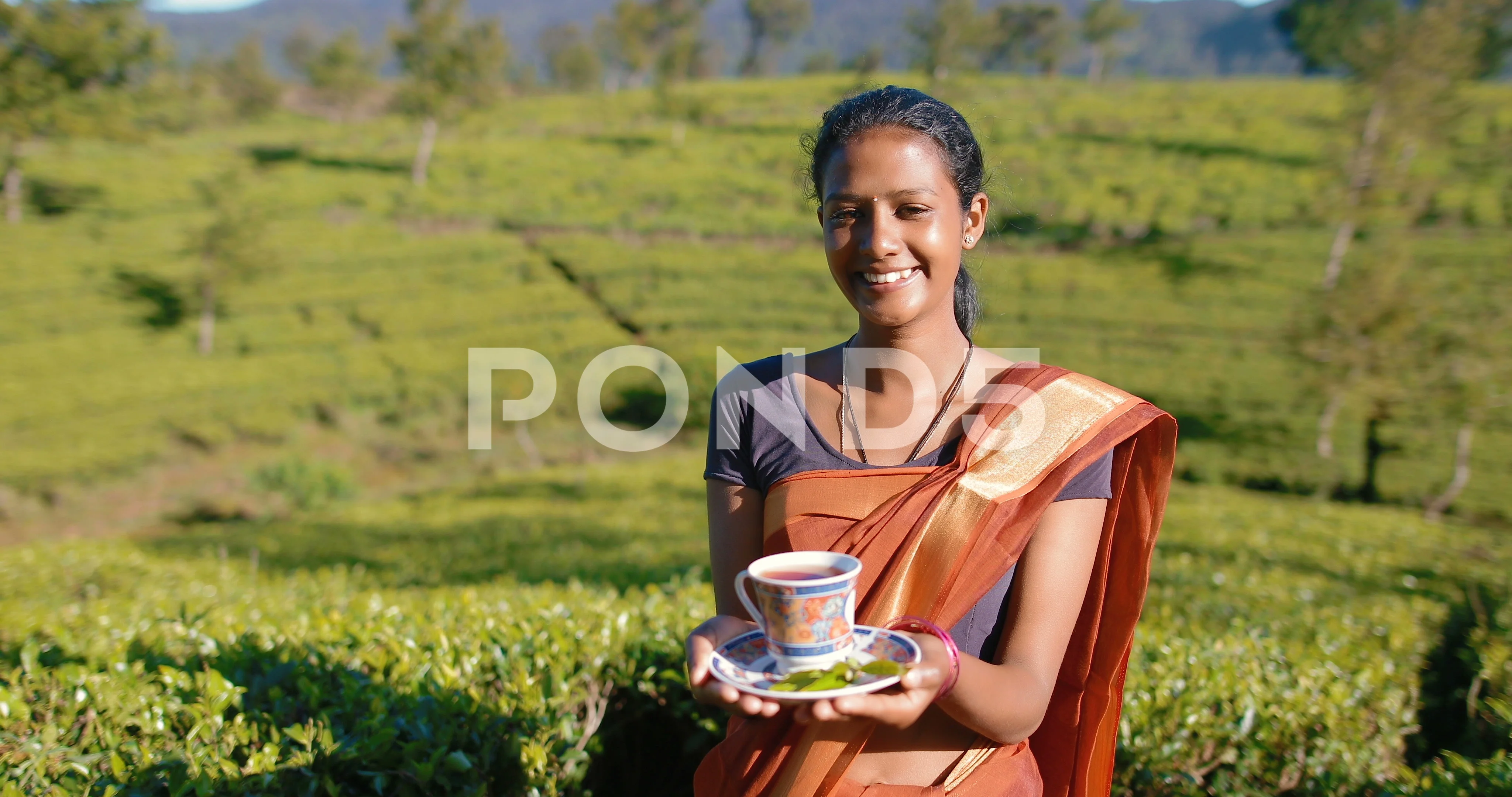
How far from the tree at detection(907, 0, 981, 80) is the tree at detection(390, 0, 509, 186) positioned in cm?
1636

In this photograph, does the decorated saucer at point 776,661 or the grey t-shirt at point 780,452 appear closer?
the decorated saucer at point 776,661

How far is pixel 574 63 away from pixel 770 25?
49.3 ft

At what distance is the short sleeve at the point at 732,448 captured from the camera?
159 centimetres

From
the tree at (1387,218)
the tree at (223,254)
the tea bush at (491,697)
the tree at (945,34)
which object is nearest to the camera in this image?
the tea bush at (491,697)

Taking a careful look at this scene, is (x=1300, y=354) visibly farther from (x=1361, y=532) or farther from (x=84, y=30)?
(x=84, y=30)

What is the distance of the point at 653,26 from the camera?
44750mm

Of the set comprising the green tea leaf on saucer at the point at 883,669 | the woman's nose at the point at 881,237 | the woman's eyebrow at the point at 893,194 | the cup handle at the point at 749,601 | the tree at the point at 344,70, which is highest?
the tree at the point at 344,70

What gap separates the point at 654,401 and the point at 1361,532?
13076mm

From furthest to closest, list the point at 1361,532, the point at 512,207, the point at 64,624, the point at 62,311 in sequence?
the point at 512,207
the point at 62,311
the point at 1361,532
the point at 64,624

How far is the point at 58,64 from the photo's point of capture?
24328 mm

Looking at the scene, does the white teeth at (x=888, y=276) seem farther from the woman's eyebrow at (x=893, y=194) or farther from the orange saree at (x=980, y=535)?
the orange saree at (x=980, y=535)

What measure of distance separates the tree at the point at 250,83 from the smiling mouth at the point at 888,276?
5045 cm

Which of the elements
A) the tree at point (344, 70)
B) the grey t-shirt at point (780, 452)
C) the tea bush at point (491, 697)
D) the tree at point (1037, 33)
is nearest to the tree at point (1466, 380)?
the tea bush at point (491, 697)

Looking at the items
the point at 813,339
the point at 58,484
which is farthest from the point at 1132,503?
the point at 813,339
